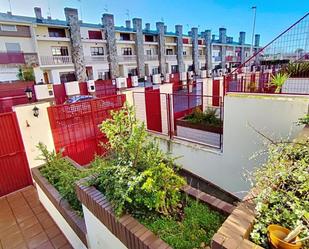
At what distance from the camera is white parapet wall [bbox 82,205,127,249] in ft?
6.83

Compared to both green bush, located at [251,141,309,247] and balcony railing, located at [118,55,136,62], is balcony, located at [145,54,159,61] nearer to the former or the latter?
balcony railing, located at [118,55,136,62]

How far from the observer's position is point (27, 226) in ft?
12.2

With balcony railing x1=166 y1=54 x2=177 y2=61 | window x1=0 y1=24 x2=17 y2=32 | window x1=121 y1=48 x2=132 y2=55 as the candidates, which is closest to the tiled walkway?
window x1=0 y1=24 x2=17 y2=32

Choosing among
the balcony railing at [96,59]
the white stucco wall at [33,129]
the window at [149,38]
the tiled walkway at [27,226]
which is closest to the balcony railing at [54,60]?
the balcony railing at [96,59]

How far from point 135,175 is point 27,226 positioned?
306 centimetres

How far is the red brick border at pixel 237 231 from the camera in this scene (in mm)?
1287

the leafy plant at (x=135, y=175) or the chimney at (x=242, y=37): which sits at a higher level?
the chimney at (x=242, y=37)

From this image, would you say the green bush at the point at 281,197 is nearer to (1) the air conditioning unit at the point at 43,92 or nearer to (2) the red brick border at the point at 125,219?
(2) the red brick border at the point at 125,219

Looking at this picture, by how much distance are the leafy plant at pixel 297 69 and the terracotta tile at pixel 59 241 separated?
5983mm

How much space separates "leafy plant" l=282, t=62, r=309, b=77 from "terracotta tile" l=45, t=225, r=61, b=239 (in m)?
6.08

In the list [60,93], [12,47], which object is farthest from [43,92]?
[12,47]

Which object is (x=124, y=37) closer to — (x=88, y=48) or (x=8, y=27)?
(x=88, y=48)

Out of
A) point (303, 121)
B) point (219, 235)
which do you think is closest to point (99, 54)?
point (303, 121)

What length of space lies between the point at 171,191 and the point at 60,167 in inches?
122
